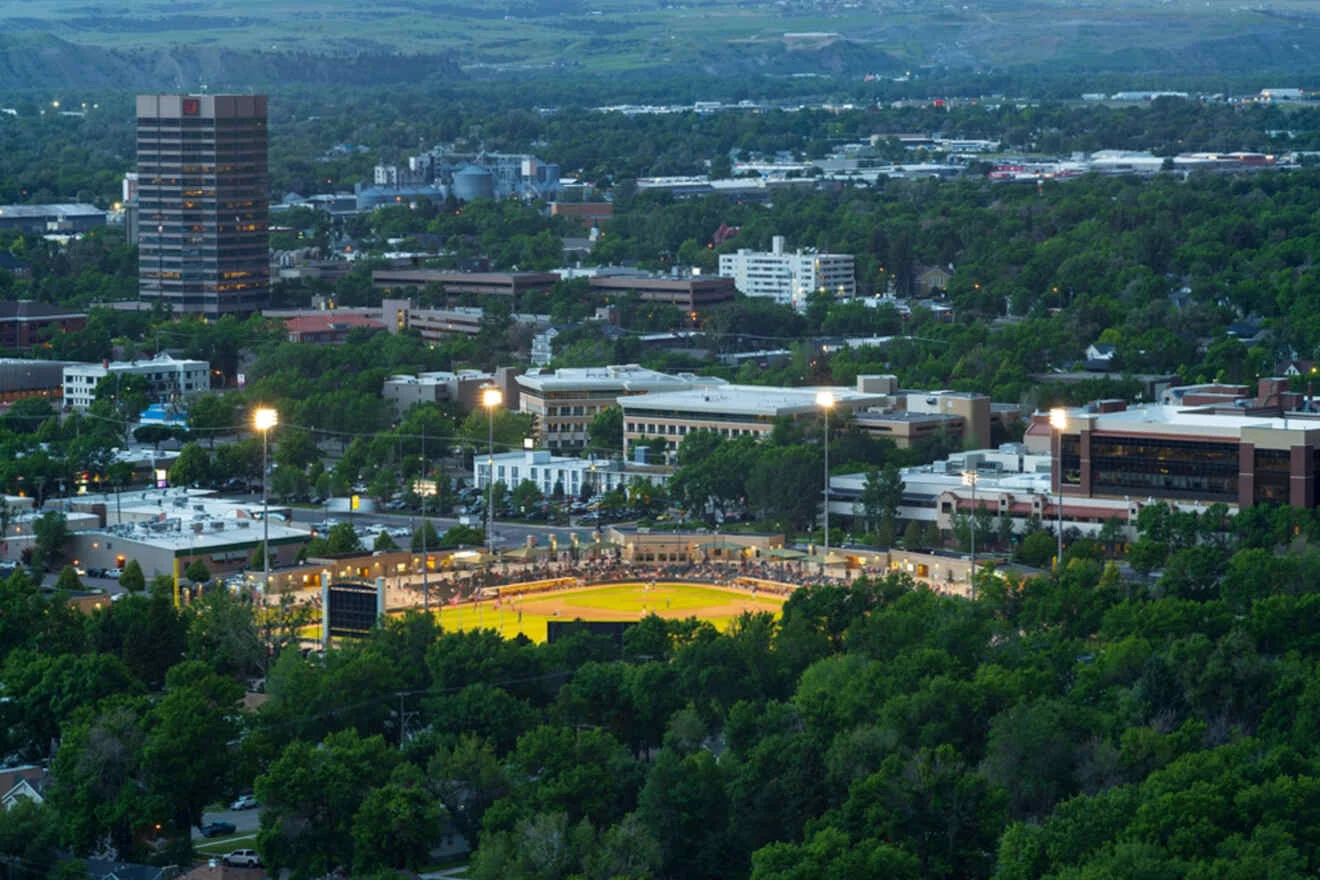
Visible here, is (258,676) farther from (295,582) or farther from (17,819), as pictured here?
(17,819)

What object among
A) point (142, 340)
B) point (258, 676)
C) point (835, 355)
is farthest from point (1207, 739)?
point (142, 340)

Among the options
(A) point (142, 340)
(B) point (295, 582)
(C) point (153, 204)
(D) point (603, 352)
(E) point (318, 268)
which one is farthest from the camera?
(E) point (318, 268)

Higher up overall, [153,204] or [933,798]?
[153,204]

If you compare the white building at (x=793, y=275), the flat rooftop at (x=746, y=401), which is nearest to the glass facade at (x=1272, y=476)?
the flat rooftop at (x=746, y=401)

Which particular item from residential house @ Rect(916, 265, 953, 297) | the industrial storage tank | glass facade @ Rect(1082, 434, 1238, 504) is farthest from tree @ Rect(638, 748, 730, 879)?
the industrial storage tank

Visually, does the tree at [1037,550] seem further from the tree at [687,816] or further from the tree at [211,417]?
the tree at [211,417]

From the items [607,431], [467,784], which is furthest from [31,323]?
[467,784]

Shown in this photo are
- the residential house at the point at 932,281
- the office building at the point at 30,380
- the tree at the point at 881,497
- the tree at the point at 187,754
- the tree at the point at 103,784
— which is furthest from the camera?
the residential house at the point at 932,281
